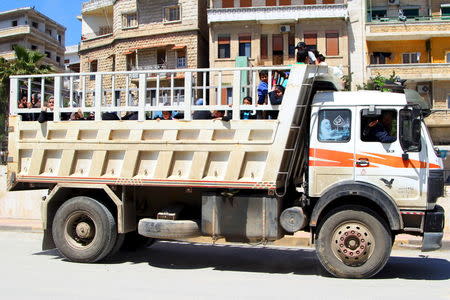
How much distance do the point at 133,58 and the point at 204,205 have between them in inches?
1176

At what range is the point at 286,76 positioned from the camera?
295 inches

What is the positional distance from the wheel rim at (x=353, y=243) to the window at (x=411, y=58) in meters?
29.5

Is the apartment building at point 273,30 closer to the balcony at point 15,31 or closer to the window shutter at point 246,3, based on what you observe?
the window shutter at point 246,3

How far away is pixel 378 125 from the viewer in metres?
7.18

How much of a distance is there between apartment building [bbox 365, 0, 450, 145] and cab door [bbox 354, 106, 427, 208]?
25.6m

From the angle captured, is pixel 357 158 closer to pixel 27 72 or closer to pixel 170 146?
pixel 170 146

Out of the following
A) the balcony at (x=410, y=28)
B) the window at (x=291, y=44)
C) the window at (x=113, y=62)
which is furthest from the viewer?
the window at (x=113, y=62)

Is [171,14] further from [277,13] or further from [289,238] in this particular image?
[289,238]

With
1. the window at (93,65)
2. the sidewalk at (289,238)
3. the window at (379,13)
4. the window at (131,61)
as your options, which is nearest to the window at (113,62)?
the window at (131,61)

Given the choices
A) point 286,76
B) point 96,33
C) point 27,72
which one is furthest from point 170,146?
point 96,33

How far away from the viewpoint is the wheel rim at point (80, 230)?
8.20 metres

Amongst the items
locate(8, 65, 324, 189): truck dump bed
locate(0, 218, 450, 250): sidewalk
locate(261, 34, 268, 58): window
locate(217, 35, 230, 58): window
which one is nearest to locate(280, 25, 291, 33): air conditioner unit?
locate(261, 34, 268, 58): window

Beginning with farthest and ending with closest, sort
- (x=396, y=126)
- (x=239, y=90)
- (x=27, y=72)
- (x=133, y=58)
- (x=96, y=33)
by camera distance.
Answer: (x=96, y=33), (x=133, y=58), (x=27, y=72), (x=239, y=90), (x=396, y=126)

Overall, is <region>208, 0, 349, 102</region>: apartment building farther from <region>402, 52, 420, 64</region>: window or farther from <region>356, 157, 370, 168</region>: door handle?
<region>356, 157, 370, 168</region>: door handle
